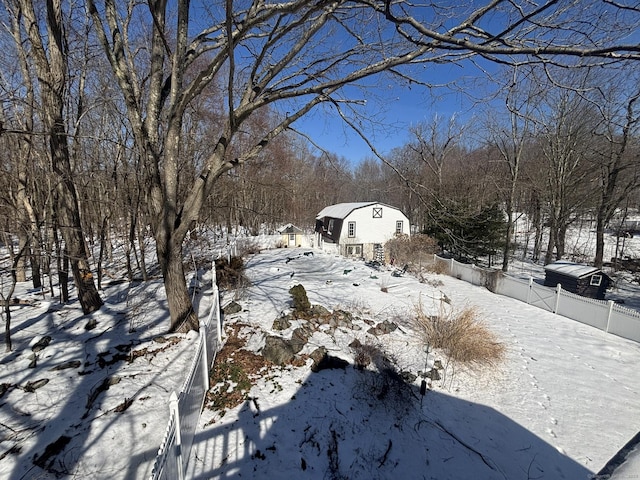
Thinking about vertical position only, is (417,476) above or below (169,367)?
below

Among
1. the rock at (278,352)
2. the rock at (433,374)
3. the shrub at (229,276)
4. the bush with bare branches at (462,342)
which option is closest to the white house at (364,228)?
the shrub at (229,276)

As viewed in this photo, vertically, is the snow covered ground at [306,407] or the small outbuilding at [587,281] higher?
the small outbuilding at [587,281]

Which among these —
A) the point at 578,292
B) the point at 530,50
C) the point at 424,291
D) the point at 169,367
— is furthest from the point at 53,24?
the point at 578,292

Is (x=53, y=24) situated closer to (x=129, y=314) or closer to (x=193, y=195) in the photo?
(x=193, y=195)

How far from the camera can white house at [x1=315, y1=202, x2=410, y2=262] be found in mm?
21516

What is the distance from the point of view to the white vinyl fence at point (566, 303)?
7.70 metres

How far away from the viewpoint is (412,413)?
14.5 feet

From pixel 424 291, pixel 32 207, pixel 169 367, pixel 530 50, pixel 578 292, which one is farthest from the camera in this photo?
pixel 578 292

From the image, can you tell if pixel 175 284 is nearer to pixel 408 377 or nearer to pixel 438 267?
pixel 408 377

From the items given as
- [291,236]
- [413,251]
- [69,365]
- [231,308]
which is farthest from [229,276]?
[291,236]

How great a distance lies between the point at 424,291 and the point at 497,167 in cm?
1891

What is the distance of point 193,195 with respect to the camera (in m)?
4.47

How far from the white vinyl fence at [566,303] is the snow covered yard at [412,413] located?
2.13 feet

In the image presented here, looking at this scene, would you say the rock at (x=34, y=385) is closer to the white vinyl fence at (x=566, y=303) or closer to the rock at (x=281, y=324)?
the rock at (x=281, y=324)
